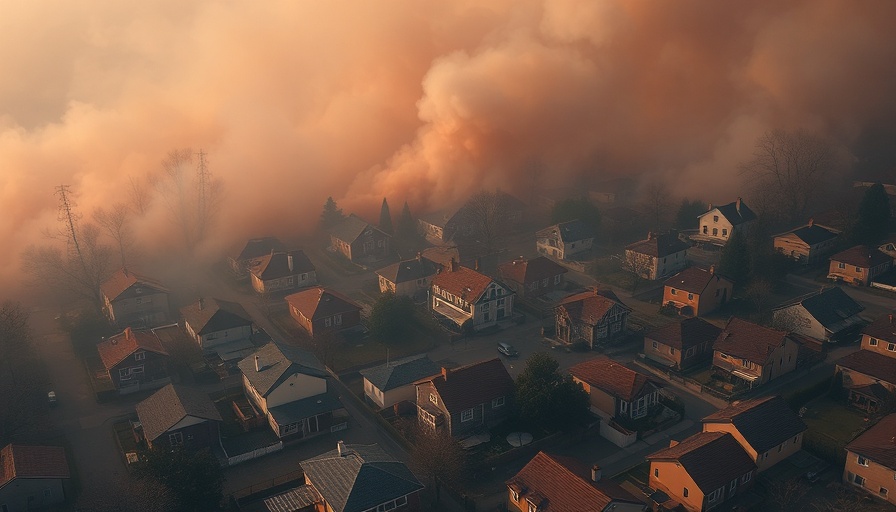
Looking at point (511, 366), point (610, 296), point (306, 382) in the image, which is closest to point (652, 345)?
point (610, 296)

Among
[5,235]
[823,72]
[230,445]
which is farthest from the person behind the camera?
[823,72]

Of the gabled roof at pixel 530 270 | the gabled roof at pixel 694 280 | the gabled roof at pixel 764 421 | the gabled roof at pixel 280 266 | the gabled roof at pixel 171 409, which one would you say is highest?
the gabled roof at pixel 280 266

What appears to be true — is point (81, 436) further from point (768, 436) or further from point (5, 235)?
point (768, 436)

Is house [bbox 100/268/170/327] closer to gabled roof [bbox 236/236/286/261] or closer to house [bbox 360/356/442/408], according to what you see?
gabled roof [bbox 236/236/286/261]

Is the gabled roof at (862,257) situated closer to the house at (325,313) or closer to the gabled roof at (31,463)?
the house at (325,313)

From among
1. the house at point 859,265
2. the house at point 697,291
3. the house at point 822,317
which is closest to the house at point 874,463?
the house at point 822,317

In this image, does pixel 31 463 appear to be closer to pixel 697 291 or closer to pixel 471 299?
pixel 471 299
